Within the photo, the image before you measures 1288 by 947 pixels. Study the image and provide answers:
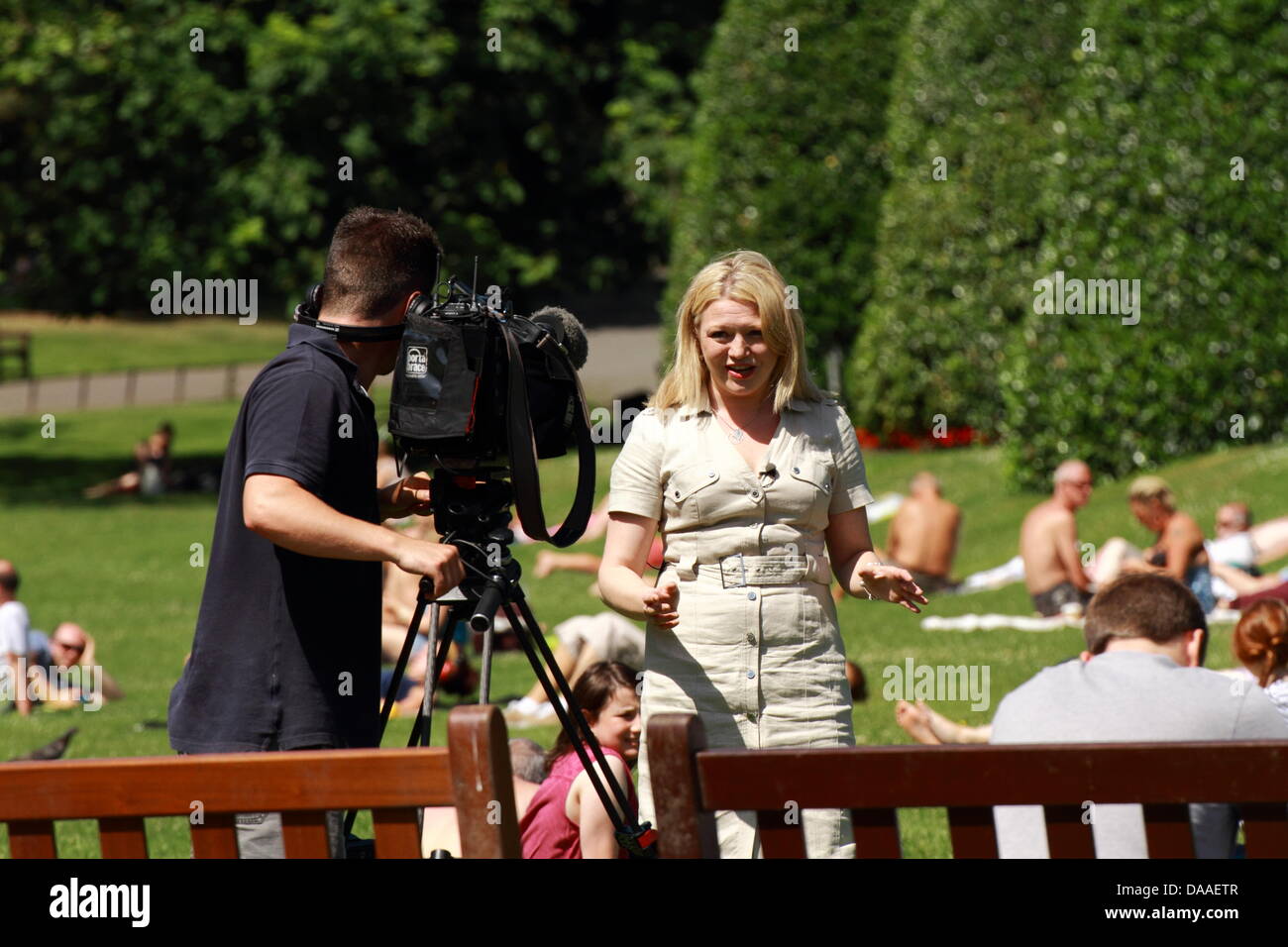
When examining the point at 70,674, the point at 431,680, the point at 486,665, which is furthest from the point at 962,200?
the point at 431,680

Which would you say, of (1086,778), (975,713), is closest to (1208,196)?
(975,713)

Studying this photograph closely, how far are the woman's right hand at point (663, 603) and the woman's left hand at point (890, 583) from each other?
49cm

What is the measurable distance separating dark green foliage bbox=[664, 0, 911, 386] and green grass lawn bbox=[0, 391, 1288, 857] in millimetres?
3003

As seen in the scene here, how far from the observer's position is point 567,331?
393 centimetres

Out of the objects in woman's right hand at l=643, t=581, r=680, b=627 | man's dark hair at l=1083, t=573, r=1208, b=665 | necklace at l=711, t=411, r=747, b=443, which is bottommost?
man's dark hair at l=1083, t=573, r=1208, b=665

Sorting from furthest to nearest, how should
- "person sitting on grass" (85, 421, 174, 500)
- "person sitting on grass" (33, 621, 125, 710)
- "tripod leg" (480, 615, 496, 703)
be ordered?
1. "person sitting on grass" (85, 421, 174, 500)
2. "person sitting on grass" (33, 621, 125, 710)
3. "tripod leg" (480, 615, 496, 703)

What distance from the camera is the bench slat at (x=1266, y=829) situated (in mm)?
2664

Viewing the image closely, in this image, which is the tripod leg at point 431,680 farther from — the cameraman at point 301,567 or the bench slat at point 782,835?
the bench slat at point 782,835

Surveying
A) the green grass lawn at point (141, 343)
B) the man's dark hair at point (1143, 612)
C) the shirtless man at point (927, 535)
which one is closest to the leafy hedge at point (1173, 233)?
the shirtless man at point (927, 535)

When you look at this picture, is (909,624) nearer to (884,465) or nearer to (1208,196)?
(1208,196)

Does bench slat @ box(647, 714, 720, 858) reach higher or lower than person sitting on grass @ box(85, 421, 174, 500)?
higher

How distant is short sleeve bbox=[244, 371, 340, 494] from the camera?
11.8 feet

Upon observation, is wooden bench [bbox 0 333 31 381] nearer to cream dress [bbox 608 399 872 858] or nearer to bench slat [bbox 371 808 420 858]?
cream dress [bbox 608 399 872 858]

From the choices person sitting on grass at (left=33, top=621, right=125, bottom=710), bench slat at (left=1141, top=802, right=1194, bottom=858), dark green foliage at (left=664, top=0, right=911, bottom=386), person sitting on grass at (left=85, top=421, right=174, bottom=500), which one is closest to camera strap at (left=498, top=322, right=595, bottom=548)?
bench slat at (left=1141, top=802, right=1194, bottom=858)
